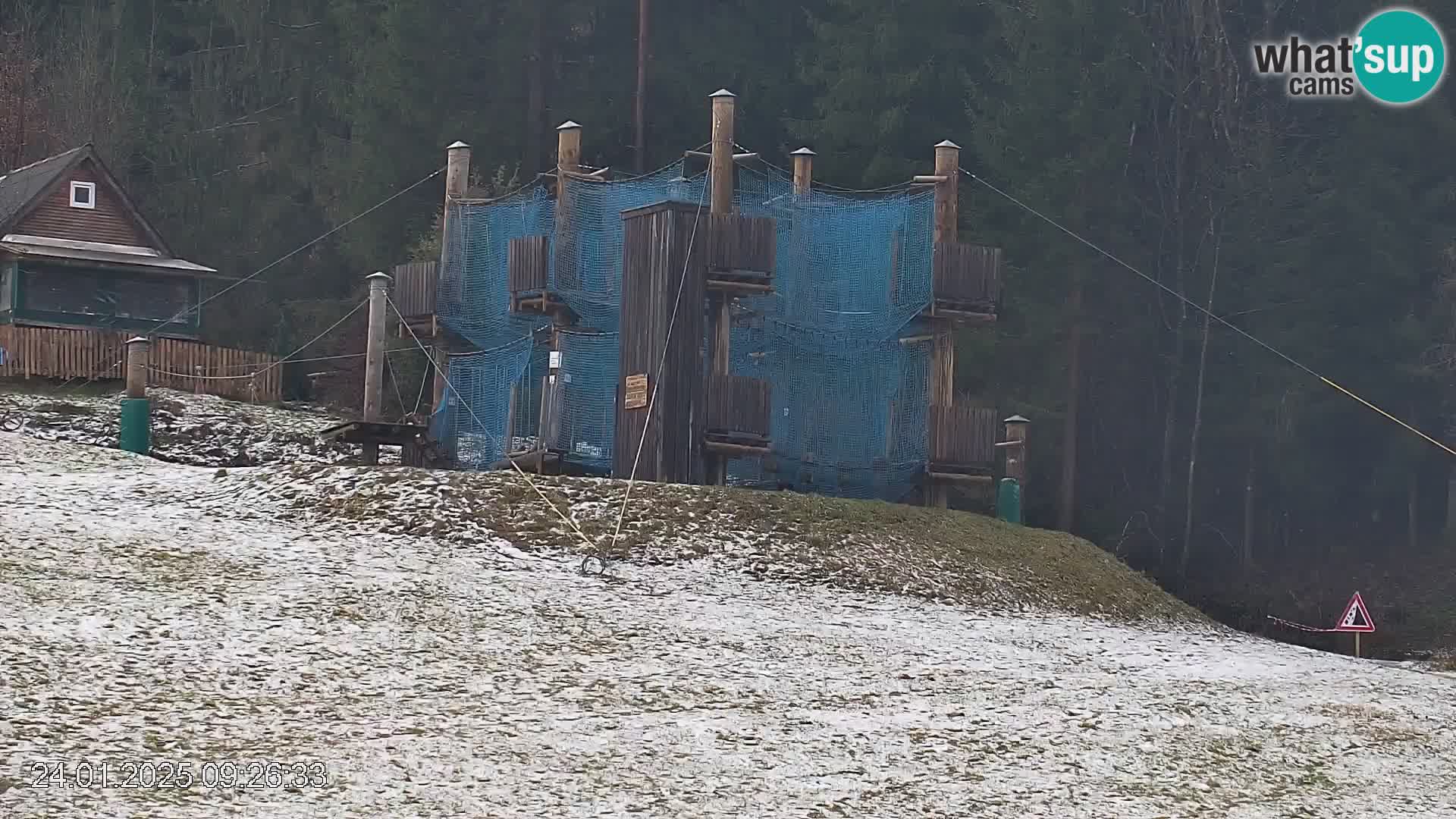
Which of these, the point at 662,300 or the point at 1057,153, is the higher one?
the point at 1057,153

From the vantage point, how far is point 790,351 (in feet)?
113

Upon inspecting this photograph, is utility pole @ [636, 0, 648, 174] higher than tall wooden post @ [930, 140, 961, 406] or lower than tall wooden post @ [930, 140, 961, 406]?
higher

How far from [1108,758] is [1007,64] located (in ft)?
139

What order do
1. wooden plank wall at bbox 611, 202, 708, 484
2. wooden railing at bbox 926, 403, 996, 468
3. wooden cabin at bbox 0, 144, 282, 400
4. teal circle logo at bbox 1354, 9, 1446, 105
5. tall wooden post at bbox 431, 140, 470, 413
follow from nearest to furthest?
wooden plank wall at bbox 611, 202, 708, 484, wooden railing at bbox 926, 403, 996, 468, tall wooden post at bbox 431, 140, 470, 413, wooden cabin at bbox 0, 144, 282, 400, teal circle logo at bbox 1354, 9, 1446, 105

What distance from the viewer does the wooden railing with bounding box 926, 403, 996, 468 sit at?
109ft

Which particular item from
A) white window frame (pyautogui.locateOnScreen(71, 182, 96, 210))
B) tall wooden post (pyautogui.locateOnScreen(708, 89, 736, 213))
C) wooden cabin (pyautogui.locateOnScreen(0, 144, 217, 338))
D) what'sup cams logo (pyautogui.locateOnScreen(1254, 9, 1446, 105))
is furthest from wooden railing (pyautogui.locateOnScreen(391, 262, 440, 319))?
what'sup cams logo (pyautogui.locateOnScreen(1254, 9, 1446, 105))

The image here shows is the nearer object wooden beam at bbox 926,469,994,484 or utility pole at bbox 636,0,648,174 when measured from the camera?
wooden beam at bbox 926,469,994,484

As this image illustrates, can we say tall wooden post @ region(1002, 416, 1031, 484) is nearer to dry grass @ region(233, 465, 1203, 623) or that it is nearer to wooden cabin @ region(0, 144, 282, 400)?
dry grass @ region(233, 465, 1203, 623)

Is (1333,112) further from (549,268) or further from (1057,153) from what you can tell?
(549,268)

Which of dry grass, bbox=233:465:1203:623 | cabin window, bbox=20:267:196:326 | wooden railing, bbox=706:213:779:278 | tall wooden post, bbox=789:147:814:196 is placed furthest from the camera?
cabin window, bbox=20:267:196:326

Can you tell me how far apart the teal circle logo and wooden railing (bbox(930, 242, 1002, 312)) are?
28832 mm

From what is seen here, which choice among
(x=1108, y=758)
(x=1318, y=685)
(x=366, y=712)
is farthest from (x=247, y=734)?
(x=1318, y=685)

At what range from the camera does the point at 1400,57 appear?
59.4 meters
